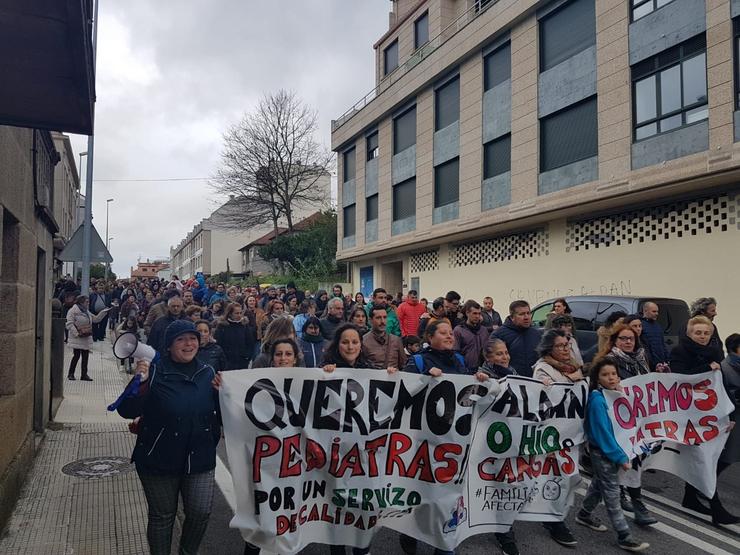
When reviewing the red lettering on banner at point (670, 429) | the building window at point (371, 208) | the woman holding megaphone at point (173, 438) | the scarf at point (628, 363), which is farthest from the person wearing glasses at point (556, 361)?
the building window at point (371, 208)

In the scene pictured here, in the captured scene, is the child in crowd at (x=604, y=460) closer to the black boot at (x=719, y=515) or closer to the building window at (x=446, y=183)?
the black boot at (x=719, y=515)

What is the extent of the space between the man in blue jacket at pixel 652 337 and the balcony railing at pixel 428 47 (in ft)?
50.1

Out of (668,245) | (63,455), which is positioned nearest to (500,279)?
(668,245)

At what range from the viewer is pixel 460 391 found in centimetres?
435

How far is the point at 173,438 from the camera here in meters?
3.52

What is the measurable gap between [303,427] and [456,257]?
64.2 feet

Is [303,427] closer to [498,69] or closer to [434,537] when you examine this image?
[434,537]

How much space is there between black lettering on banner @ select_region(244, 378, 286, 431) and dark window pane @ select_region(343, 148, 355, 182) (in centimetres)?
2868

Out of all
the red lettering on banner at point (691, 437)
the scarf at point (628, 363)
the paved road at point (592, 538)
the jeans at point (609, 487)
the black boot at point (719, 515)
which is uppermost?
the scarf at point (628, 363)

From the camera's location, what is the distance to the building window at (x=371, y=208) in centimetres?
2918

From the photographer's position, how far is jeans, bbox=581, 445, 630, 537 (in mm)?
4441

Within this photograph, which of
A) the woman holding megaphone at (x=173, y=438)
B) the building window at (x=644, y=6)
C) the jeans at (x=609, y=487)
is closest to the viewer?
the woman holding megaphone at (x=173, y=438)

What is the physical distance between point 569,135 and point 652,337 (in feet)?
34.8

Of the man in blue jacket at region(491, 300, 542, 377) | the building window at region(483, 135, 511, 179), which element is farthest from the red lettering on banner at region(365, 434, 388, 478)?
the building window at region(483, 135, 511, 179)
